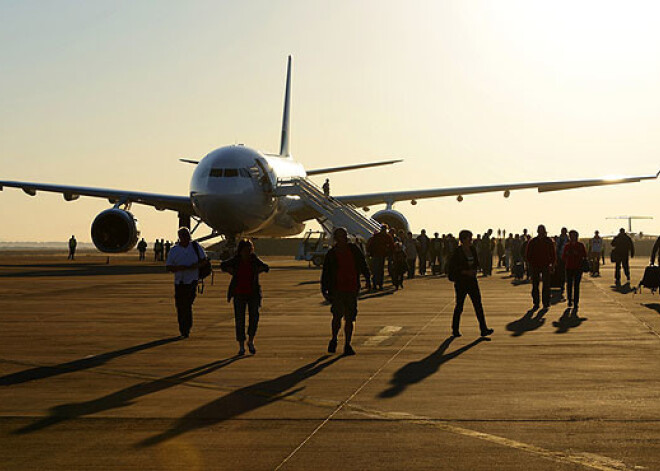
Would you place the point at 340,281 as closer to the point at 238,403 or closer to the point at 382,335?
the point at 382,335

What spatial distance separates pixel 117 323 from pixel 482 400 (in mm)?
8512

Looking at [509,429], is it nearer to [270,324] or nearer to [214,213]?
[270,324]

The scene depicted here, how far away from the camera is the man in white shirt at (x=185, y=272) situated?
13.5 m

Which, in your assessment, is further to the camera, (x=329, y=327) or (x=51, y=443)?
(x=329, y=327)

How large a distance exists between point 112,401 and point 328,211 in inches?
1142

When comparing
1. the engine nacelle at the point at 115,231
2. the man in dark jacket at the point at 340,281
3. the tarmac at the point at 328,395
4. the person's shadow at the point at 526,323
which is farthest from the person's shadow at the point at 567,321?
the engine nacelle at the point at 115,231

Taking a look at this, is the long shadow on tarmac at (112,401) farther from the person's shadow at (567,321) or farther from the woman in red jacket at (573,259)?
the woman in red jacket at (573,259)

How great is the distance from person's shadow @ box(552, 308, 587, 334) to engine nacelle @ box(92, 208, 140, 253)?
22.3m

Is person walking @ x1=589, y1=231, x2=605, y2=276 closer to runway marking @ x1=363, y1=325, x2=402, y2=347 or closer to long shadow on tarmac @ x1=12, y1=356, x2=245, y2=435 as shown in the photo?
runway marking @ x1=363, y1=325, x2=402, y2=347

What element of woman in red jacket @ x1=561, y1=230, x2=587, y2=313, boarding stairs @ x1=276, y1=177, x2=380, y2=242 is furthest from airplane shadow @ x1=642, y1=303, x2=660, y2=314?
boarding stairs @ x1=276, y1=177, x2=380, y2=242

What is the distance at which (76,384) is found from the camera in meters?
9.25

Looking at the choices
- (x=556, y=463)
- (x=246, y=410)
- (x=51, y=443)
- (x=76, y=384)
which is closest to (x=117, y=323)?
(x=76, y=384)

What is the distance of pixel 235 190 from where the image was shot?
34438 millimetres

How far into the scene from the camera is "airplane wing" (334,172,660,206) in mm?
41438
